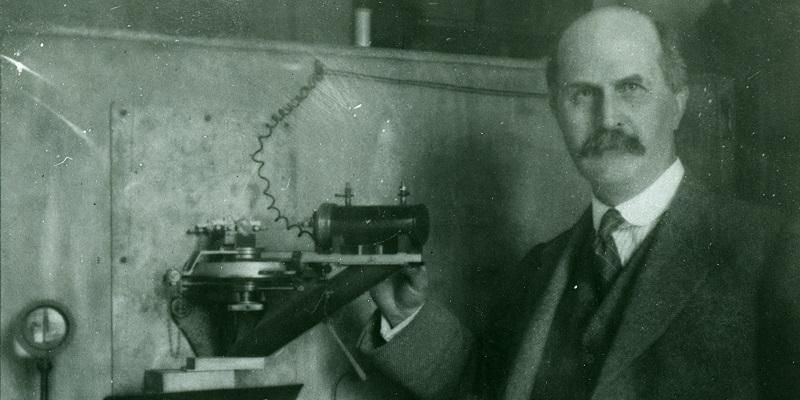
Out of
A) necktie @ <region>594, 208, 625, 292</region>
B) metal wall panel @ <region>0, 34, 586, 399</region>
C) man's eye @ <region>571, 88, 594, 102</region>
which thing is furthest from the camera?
metal wall panel @ <region>0, 34, 586, 399</region>

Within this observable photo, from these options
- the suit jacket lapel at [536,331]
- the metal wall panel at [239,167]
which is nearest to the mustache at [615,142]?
the suit jacket lapel at [536,331]

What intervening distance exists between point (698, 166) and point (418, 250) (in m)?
1.26

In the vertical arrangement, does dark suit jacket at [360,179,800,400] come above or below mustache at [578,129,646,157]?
below

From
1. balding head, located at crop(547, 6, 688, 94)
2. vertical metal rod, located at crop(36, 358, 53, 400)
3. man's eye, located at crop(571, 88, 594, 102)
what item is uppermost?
balding head, located at crop(547, 6, 688, 94)

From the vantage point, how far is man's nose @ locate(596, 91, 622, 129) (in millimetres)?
2031

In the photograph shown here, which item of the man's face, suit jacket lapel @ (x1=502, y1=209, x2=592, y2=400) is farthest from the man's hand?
the man's face

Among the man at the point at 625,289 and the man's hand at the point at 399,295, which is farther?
the man's hand at the point at 399,295

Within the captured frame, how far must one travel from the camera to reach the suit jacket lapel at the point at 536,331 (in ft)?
6.61

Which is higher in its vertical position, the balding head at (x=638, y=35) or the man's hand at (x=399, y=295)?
the balding head at (x=638, y=35)

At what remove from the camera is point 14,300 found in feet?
7.63

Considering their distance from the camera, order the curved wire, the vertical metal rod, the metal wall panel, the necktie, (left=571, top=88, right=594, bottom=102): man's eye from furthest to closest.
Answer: the curved wire → the metal wall panel → the vertical metal rod → (left=571, top=88, right=594, bottom=102): man's eye → the necktie

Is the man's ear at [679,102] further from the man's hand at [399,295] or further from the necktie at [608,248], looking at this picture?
the man's hand at [399,295]

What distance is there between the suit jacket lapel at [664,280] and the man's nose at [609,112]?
0.25 metres

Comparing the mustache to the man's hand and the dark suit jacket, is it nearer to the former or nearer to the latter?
the dark suit jacket
